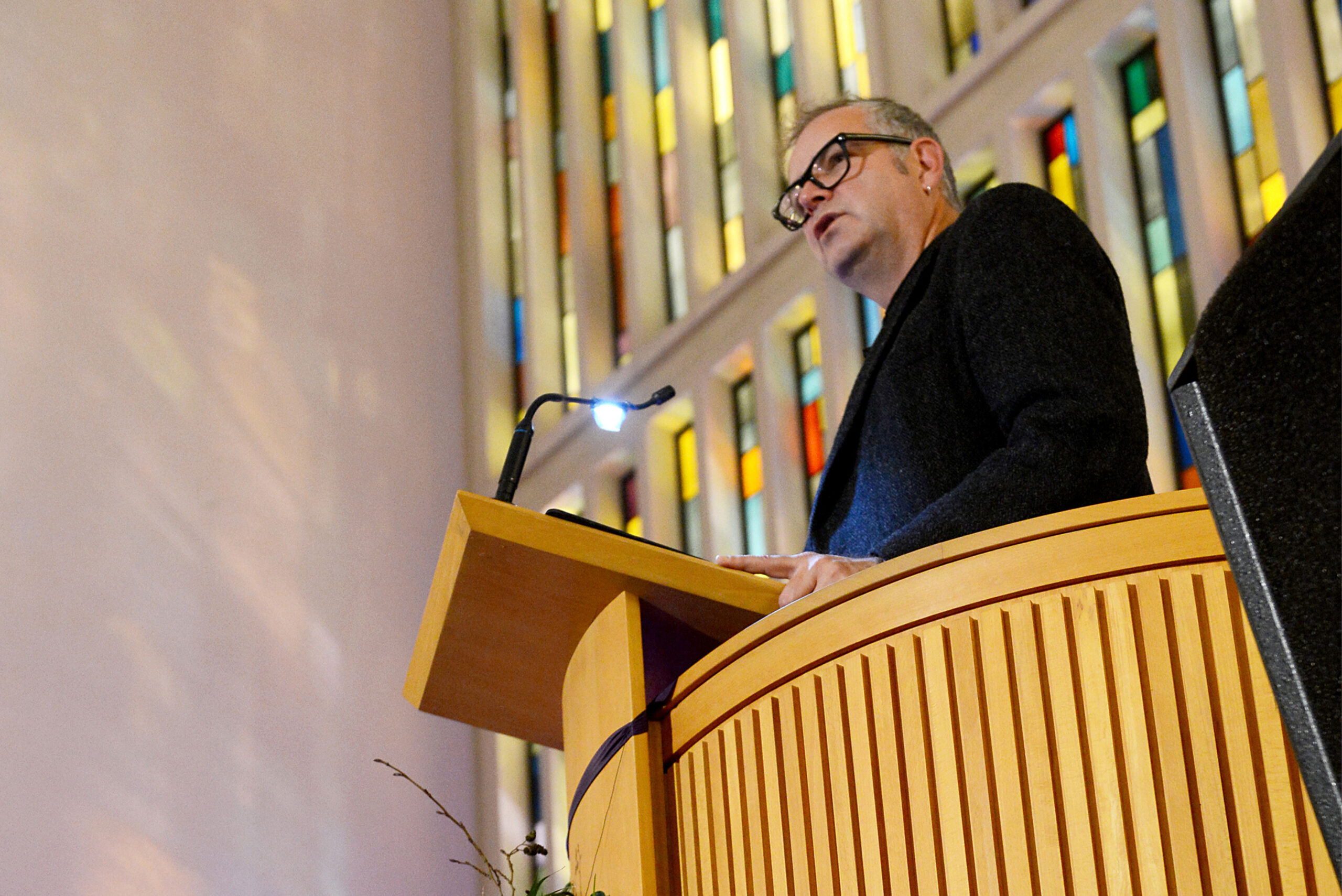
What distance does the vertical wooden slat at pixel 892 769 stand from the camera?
5.08ft

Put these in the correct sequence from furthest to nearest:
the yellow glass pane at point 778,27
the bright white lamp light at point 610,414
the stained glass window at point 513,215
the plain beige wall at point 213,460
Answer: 1. the stained glass window at point 513,215
2. the yellow glass pane at point 778,27
3. the plain beige wall at point 213,460
4. the bright white lamp light at point 610,414

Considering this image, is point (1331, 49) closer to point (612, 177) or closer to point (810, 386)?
point (810, 386)

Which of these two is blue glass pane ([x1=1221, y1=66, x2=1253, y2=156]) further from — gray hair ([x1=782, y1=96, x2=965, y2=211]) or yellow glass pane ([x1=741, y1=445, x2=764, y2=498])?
gray hair ([x1=782, y1=96, x2=965, y2=211])

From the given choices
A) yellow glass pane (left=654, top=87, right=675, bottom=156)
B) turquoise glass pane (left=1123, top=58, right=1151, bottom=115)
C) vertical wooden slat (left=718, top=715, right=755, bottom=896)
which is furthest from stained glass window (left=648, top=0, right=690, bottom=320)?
vertical wooden slat (left=718, top=715, right=755, bottom=896)

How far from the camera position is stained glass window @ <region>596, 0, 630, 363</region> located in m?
7.92

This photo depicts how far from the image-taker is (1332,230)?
1.72 feet

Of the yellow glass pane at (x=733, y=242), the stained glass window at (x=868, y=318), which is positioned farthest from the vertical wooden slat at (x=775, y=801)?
the yellow glass pane at (x=733, y=242)

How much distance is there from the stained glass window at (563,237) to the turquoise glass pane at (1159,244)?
9.65ft

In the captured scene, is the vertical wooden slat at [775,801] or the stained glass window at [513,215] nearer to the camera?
the vertical wooden slat at [775,801]

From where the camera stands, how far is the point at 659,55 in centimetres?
799

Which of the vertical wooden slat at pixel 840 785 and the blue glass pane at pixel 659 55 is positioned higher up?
the blue glass pane at pixel 659 55

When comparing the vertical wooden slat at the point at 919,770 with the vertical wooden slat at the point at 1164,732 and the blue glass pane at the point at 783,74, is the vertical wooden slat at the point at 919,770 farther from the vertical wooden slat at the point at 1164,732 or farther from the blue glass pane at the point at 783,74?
the blue glass pane at the point at 783,74

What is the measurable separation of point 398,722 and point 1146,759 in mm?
6145

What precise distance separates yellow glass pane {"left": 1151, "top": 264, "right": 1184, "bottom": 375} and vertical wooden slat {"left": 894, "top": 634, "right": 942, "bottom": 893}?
4.02 metres
